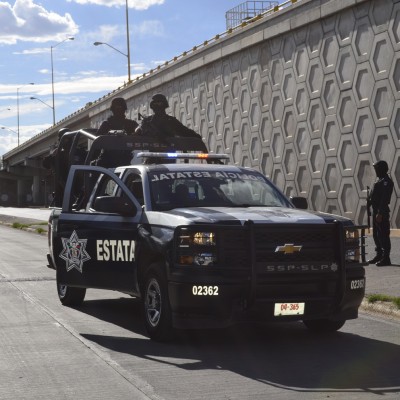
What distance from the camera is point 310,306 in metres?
8.73

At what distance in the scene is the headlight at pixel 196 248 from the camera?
8.64 m

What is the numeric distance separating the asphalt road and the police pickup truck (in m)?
0.33

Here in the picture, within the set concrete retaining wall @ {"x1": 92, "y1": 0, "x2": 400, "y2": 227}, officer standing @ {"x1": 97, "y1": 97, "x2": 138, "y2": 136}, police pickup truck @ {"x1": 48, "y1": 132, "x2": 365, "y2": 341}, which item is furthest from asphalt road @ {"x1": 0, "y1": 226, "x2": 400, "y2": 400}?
concrete retaining wall @ {"x1": 92, "y1": 0, "x2": 400, "y2": 227}

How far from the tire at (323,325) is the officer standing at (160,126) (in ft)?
14.3

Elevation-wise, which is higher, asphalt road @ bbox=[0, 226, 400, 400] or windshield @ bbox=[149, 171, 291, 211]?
windshield @ bbox=[149, 171, 291, 211]

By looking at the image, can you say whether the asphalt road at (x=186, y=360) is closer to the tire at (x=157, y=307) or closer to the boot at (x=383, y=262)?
the tire at (x=157, y=307)

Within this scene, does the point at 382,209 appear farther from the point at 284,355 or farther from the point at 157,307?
the point at 284,355

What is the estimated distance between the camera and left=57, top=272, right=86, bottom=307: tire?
39.5ft

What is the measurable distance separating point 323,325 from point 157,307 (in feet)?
6.19

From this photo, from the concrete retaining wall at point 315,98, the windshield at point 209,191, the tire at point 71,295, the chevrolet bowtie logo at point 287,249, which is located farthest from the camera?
the concrete retaining wall at point 315,98

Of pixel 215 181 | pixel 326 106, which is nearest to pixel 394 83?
pixel 326 106

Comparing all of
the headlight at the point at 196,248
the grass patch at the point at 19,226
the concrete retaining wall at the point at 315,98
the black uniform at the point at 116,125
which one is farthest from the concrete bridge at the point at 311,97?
the headlight at the point at 196,248

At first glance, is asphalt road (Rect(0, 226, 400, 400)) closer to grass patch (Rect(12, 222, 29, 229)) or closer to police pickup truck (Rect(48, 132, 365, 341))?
police pickup truck (Rect(48, 132, 365, 341))

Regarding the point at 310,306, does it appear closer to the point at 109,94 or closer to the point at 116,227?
the point at 116,227
